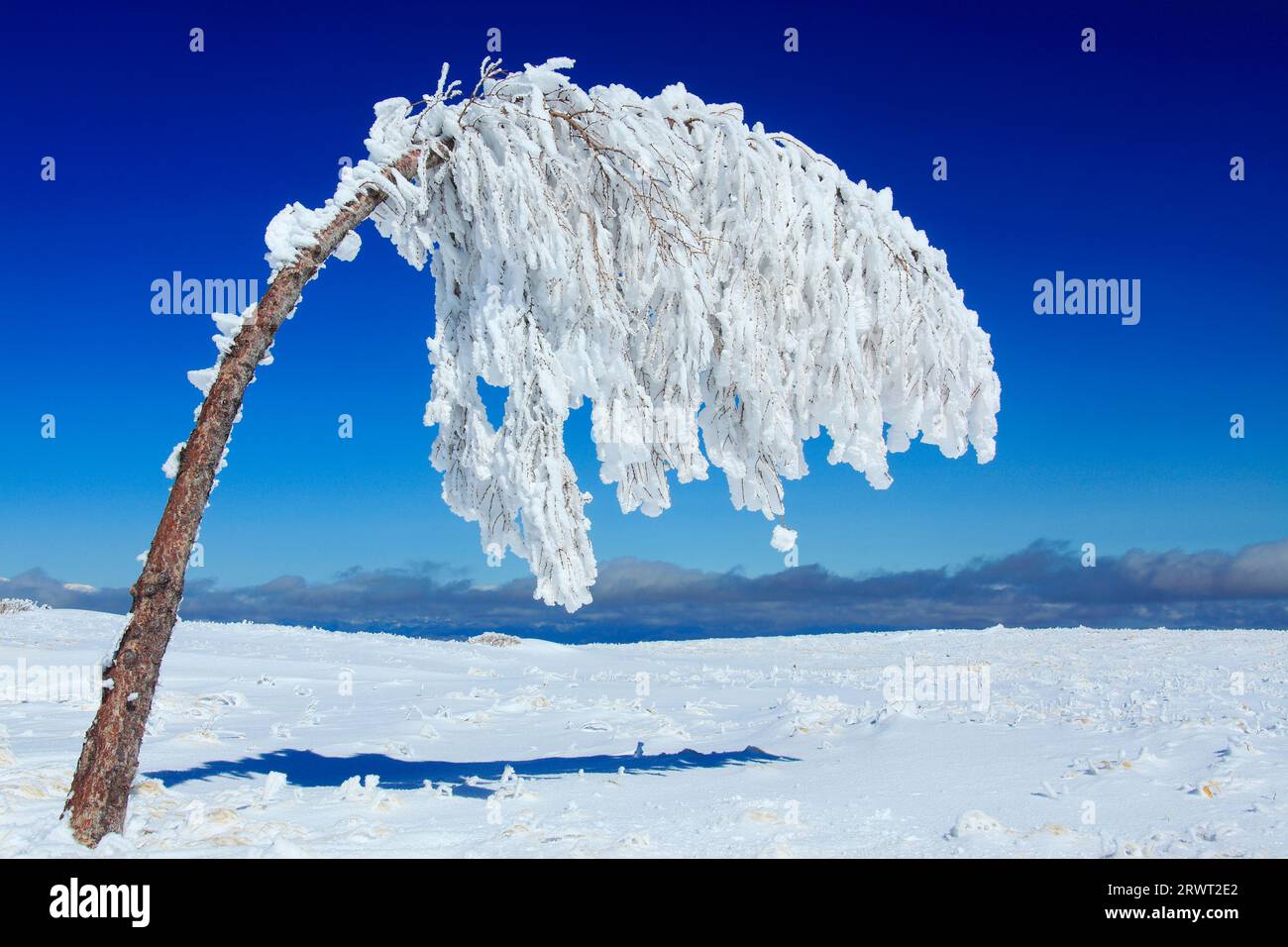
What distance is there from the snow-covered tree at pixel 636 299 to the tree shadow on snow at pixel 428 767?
2024 millimetres

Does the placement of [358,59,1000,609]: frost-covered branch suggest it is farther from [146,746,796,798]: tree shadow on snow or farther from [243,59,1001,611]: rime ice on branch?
→ [146,746,796,798]: tree shadow on snow

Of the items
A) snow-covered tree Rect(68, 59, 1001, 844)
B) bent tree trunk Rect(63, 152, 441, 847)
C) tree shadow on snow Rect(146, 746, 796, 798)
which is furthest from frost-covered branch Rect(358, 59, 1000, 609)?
tree shadow on snow Rect(146, 746, 796, 798)

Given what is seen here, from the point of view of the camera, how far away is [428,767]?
27.7ft

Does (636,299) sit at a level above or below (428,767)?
above

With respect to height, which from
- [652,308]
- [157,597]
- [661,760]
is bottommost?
[661,760]

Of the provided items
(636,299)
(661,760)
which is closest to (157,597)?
(636,299)

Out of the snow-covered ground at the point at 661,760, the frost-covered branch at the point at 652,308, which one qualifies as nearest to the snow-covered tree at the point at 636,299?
the frost-covered branch at the point at 652,308

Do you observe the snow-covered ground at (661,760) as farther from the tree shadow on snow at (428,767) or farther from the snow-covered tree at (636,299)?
the snow-covered tree at (636,299)

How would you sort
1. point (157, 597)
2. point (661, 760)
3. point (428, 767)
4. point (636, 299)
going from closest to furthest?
point (157, 597) < point (636, 299) < point (428, 767) < point (661, 760)

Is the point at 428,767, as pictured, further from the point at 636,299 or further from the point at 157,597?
the point at 636,299

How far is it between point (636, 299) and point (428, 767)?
182 inches

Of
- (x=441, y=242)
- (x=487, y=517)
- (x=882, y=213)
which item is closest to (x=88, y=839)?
(x=487, y=517)
